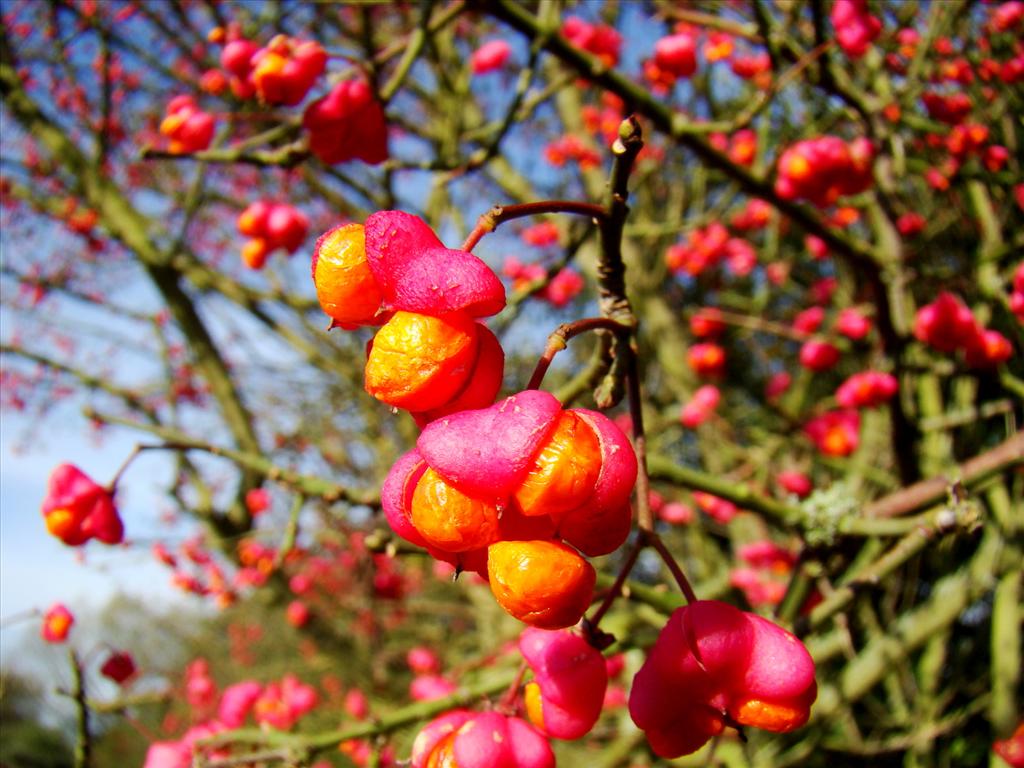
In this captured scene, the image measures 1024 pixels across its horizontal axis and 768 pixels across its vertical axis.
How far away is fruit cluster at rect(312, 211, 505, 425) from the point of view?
71cm

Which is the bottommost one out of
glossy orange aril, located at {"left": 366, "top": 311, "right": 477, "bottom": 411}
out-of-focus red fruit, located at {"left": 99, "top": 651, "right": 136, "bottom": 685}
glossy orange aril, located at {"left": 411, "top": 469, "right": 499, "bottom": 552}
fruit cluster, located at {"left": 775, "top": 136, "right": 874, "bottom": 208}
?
glossy orange aril, located at {"left": 411, "top": 469, "right": 499, "bottom": 552}

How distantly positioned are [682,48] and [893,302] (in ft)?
3.65

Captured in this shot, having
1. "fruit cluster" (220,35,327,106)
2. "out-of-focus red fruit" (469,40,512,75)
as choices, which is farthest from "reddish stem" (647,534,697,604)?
"out-of-focus red fruit" (469,40,512,75)

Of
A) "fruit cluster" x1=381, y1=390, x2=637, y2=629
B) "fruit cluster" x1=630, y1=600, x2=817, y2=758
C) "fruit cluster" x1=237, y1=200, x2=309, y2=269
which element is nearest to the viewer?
"fruit cluster" x1=381, y1=390, x2=637, y2=629

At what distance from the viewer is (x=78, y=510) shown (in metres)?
1.59

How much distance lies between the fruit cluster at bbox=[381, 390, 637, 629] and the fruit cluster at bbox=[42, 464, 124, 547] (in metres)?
1.19

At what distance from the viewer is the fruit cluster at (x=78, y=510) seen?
5.15 ft

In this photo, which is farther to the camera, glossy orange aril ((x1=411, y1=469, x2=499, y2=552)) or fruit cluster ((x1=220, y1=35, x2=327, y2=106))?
fruit cluster ((x1=220, y1=35, x2=327, y2=106))

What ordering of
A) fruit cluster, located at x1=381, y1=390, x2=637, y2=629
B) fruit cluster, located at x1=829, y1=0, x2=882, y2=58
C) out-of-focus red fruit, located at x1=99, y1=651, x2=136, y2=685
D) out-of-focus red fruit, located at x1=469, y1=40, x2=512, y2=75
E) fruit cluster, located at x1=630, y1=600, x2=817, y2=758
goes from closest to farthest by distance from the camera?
fruit cluster, located at x1=381, y1=390, x2=637, y2=629 → fruit cluster, located at x1=630, y1=600, x2=817, y2=758 → fruit cluster, located at x1=829, y1=0, x2=882, y2=58 → out-of-focus red fruit, located at x1=99, y1=651, x2=136, y2=685 → out-of-focus red fruit, located at x1=469, y1=40, x2=512, y2=75

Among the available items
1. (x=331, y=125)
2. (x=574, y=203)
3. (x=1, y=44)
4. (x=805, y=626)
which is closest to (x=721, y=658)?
(x=574, y=203)

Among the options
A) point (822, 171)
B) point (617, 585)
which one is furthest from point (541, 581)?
point (822, 171)

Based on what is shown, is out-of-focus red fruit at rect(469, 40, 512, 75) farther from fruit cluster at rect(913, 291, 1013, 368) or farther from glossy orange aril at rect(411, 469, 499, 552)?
glossy orange aril at rect(411, 469, 499, 552)

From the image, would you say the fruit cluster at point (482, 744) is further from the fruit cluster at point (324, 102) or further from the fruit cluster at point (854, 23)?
the fruit cluster at point (854, 23)

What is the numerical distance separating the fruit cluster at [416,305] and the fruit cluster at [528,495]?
1.7 inches
